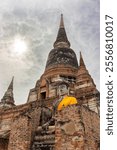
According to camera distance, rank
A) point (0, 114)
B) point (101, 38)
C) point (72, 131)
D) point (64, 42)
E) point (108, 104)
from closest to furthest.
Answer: point (108, 104)
point (101, 38)
point (72, 131)
point (0, 114)
point (64, 42)

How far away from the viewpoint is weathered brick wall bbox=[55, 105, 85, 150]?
21.9 feet

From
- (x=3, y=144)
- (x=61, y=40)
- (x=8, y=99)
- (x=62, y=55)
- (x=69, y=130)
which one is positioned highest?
(x=61, y=40)

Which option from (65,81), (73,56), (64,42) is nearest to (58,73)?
(65,81)

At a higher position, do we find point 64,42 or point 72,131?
point 64,42

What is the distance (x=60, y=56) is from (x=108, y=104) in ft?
60.3

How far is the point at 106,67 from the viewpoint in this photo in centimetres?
478

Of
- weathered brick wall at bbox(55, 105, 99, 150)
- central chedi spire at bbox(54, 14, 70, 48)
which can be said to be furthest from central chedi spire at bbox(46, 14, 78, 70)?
weathered brick wall at bbox(55, 105, 99, 150)

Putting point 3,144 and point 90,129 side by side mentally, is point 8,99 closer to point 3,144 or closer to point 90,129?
point 3,144

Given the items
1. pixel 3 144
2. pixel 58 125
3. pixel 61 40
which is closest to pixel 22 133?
pixel 58 125

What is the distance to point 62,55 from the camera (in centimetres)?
2275

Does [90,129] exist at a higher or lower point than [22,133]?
higher

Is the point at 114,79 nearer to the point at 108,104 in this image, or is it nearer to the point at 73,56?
the point at 108,104

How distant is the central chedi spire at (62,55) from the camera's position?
72.4ft

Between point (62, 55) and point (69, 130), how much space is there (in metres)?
16.3
